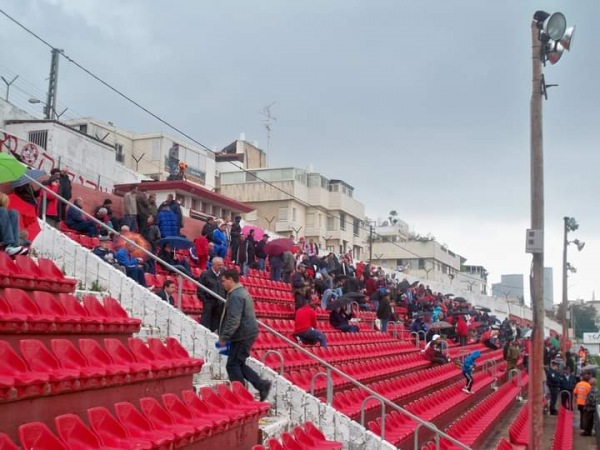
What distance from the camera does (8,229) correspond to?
23.7ft

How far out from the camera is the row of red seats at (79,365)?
442 centimetres

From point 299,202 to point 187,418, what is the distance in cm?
4167

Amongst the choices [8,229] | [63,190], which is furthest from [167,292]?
[63,190]

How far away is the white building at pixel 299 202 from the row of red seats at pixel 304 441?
35963 millimetres

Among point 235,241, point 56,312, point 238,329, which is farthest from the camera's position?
point 235,241

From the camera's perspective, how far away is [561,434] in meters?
14.7

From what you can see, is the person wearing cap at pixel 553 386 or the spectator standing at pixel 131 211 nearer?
the spectator standing at pixel 131 211

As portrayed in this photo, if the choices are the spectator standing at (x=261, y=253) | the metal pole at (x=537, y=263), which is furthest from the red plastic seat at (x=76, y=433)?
the spectator standing at (x=261, y=253)

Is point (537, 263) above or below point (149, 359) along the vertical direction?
above

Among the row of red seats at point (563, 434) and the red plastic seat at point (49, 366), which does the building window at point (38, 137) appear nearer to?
the row of red seats at point (563, 434)

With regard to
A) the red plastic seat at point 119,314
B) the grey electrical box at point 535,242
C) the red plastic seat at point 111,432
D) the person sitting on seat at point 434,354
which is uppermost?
the grey electrical box at point 535,242

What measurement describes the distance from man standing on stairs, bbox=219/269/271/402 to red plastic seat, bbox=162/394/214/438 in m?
1.20

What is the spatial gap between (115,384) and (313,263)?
1523cm

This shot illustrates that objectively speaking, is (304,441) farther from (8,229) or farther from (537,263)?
(537,263)
